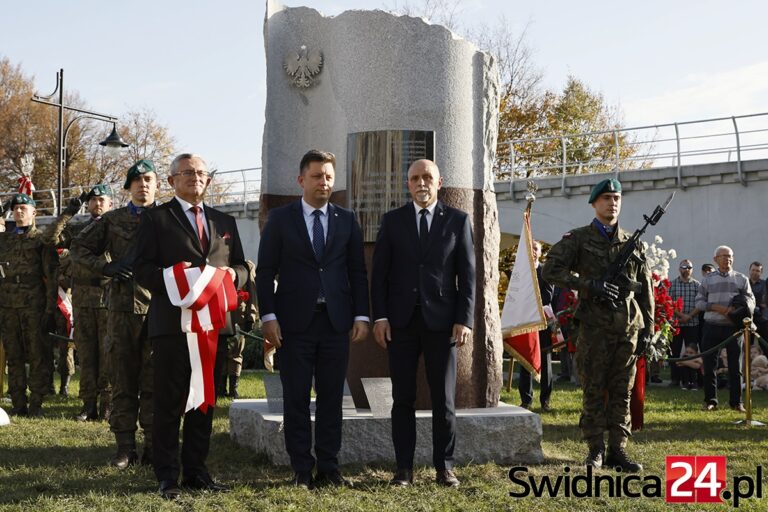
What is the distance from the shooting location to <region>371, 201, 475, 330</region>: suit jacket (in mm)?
5750

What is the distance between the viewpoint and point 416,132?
6.98 metres

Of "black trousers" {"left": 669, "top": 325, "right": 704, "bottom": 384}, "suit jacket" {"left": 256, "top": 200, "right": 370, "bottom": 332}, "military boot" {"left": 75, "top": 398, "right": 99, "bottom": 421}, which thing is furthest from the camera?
"black trousers" {"left": 669, "top": 325, "right": 704, "bottom": 384}

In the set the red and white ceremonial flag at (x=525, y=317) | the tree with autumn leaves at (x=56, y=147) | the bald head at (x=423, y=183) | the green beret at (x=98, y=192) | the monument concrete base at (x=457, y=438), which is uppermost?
the tree with autumn leaves at (x=56, y=147)

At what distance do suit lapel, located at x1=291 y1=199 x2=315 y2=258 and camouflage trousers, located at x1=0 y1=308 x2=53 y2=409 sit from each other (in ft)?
15.8

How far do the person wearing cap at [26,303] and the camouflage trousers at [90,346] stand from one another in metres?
0.36

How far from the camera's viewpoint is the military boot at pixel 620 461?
20.9ft

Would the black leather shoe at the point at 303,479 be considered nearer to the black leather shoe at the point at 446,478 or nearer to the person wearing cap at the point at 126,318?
the black leather shoe at the point at 446,478

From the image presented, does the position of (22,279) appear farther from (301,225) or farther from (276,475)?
(301,225)

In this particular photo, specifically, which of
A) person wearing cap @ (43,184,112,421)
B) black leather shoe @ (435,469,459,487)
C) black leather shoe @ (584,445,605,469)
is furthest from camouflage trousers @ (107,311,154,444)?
black leather shoe @ (584,445,605,469)

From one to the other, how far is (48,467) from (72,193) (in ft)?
117

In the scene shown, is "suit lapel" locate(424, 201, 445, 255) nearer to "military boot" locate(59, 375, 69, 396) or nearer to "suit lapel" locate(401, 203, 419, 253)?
"suit lapel" locate(401, 203, 419, 253)

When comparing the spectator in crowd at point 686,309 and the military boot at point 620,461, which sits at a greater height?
the spectator in crowd at point 686,309

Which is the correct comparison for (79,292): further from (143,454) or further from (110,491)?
(110,491)

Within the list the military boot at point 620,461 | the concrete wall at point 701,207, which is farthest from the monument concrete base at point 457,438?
the concrete wall at point 701,207
